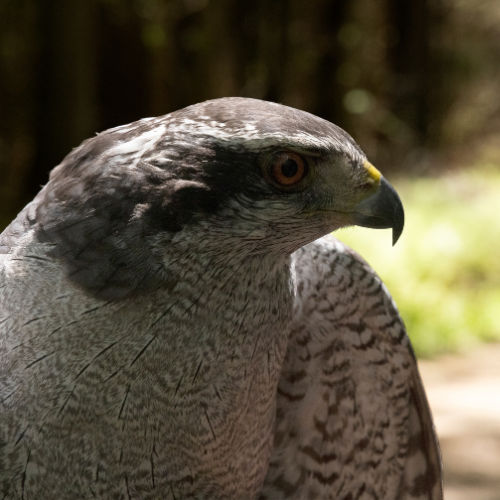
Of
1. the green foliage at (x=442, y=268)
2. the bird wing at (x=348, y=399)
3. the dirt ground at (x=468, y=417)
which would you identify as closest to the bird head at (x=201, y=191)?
the bird wing at (x=348, y=399)

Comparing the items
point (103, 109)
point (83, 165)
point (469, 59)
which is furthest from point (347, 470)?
point (469, 59)

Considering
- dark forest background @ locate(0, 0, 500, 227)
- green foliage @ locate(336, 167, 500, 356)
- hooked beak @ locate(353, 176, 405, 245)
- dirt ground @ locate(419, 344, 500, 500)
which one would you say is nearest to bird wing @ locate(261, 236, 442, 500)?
hooked beak @ locate(353, 176, 405, 245)

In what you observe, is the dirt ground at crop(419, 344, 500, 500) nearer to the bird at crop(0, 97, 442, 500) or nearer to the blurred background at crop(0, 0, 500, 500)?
the blurred background at crop(0, 0, 500, 500)

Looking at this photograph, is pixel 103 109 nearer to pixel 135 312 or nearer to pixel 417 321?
pixel 417 321

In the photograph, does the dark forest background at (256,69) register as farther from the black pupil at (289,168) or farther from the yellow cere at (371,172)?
the black pupil at (289,168)

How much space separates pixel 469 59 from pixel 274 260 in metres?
15.0

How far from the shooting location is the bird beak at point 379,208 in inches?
90.8

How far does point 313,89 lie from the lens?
530 inches

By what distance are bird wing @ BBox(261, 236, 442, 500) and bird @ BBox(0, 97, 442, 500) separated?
1.09 ft

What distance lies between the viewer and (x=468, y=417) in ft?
18.6

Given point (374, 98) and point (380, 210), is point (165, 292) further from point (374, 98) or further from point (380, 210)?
point (374, 98)

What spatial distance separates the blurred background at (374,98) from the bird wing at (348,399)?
170 cm

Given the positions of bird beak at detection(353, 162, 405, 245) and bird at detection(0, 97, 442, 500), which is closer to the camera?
bird at detection(0, 97, 442, 500)

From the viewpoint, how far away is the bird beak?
7.57ft
